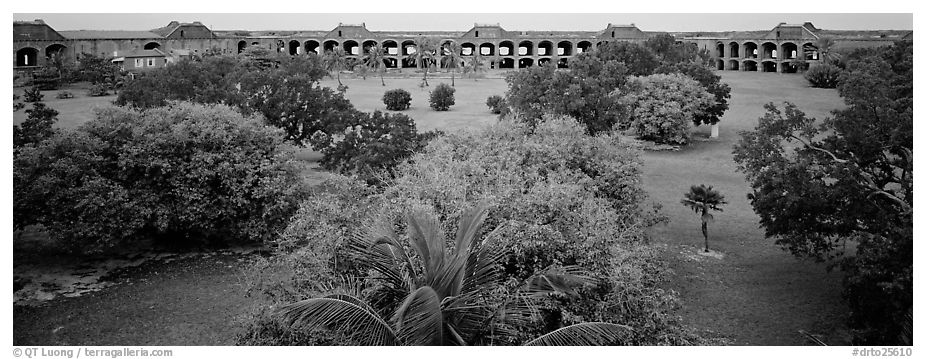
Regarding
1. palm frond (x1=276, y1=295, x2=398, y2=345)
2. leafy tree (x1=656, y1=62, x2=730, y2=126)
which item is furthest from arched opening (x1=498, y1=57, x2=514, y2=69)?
palm frond (x1=276, y1=295, x2=398, y2=345)

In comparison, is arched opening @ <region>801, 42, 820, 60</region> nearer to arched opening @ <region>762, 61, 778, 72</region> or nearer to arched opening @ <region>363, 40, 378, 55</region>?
arched opening @ <region>762, 61, 778, 72</region>

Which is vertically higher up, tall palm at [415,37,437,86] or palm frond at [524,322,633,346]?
tall palm at [415,37,437,86]

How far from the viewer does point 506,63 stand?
7688 centimetres

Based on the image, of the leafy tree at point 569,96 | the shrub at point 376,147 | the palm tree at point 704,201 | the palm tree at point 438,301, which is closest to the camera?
the palm tree at point 438,301

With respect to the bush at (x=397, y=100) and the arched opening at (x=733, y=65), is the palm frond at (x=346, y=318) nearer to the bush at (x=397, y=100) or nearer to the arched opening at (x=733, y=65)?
the bush at (x=397, y=100)

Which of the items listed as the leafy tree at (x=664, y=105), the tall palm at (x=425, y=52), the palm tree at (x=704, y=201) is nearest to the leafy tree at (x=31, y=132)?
the palm tree at (x=704, y=201)

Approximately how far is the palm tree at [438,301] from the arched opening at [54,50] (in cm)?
5164

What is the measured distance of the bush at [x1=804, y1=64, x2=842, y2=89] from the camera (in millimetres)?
51938

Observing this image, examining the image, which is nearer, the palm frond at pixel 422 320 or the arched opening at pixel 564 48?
the palm frond at pixel 422 320

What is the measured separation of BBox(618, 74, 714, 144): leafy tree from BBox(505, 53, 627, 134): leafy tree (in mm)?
1725

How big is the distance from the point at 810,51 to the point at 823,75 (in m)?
12.0

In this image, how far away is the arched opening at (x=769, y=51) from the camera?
66.6 m

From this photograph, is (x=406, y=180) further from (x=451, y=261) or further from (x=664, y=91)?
(x=664, y=91)

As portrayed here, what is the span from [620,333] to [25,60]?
2142 inches
